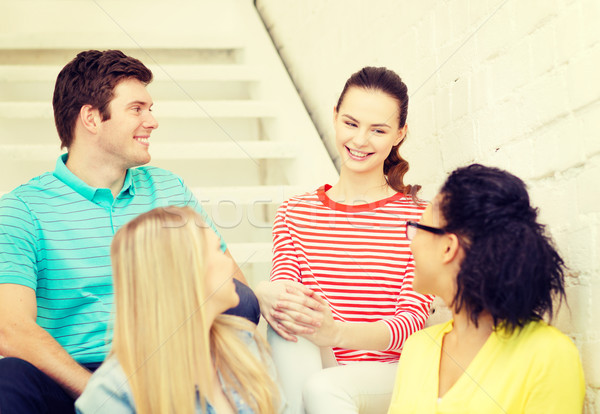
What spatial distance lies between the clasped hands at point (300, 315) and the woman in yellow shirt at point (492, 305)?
9.4 inches

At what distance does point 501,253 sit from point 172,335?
0.58m

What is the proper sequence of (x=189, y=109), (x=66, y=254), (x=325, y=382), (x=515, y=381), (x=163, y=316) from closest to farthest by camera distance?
(x=515, y=381) → (x=163, y=316) → (x=325, y=382) → (x=66, y=254) → (x=189, y=109)

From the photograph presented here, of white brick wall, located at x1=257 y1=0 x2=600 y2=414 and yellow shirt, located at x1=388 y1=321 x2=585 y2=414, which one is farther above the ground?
white brick wall, located at x1=257 y1=0 x2=600 y2=414

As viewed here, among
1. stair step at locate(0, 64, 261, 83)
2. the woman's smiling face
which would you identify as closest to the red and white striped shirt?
the woman's smiling face

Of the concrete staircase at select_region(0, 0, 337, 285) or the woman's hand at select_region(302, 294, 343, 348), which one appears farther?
the concrete staircase at select_region(0, 0, 337, 285)

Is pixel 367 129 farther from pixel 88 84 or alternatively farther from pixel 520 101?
pixel 88 84

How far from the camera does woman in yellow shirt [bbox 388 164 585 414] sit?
1046 mm

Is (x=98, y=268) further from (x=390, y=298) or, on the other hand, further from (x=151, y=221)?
(x=390, y=298)

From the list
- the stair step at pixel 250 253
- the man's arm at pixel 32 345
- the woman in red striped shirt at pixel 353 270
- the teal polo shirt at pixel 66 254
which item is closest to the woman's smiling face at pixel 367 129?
the woman in red striped shirt at pixel 353 270

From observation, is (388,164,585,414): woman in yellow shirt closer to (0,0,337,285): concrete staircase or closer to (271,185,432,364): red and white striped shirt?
(271,185,432,364): red and white striped shirt

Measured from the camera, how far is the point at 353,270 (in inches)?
62.6

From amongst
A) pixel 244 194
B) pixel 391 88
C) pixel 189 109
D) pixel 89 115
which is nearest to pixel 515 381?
pixel 391 88

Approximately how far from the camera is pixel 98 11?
3178mm

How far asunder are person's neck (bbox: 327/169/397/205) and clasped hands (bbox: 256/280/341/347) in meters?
0.35
